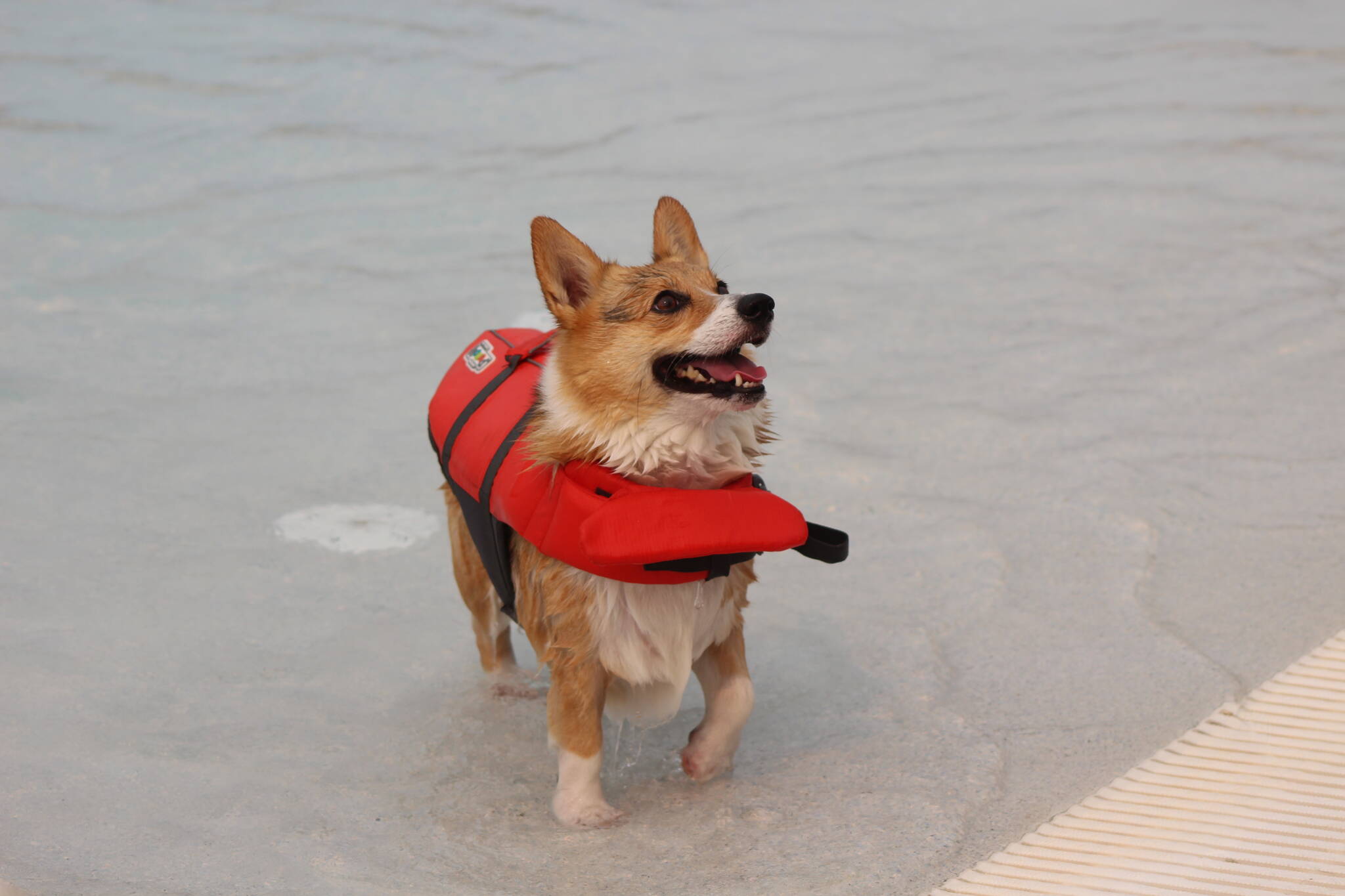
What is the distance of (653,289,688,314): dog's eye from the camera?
11.7ft

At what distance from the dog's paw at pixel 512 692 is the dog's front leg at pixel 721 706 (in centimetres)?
82

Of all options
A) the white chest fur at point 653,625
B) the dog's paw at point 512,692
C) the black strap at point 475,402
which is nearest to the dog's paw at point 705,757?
the white chest fur at point 653,625

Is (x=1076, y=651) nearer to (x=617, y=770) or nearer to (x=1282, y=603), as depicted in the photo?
(x=1282, y=603)

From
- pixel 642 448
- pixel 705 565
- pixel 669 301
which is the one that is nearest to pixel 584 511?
pixel 642 448

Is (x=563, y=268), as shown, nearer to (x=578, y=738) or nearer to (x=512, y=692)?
(x=578, y=738)

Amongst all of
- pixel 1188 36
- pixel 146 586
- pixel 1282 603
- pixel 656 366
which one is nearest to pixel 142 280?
pixel 146 586

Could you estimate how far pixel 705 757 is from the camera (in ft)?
13.1

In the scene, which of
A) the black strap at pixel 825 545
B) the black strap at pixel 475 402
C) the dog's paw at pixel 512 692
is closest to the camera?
the black strap at pixel 825 545

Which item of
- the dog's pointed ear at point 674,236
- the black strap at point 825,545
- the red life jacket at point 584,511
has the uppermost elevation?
the dog's pointed ear at point 674,236

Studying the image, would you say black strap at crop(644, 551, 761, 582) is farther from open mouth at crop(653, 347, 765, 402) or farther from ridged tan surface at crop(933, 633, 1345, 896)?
ridged tan surface at crop(933, 633, 1345, 896)

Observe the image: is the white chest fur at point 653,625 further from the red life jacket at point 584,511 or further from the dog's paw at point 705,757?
the dog's paw at point 705,757

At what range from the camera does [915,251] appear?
838cm

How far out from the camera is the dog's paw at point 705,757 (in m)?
3.98

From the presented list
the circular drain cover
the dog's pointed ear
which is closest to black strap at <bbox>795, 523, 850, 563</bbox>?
the dog's pointed ear
